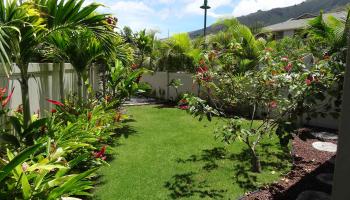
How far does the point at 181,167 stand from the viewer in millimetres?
5859

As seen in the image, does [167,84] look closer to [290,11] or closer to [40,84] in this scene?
[40,84]

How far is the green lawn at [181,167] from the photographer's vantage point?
483 cm

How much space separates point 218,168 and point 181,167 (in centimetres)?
68

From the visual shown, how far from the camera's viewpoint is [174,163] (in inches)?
240

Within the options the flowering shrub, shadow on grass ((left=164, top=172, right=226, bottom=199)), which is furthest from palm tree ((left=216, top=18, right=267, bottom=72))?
shadow on grass ((left=164, top=172, right=226, bottom=199))

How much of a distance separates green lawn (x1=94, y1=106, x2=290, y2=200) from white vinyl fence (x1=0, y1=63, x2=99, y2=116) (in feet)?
5.63

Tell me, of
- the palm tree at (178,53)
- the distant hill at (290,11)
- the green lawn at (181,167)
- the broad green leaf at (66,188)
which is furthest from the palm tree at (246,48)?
the distant hill at (290,11)

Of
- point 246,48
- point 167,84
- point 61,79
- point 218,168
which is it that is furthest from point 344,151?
point 167,84

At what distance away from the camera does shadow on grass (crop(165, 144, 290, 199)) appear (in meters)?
4.82

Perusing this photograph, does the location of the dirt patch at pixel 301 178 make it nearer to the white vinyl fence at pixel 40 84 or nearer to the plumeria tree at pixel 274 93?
the plumeria tree at pixel 274 93

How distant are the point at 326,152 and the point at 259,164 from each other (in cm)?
210

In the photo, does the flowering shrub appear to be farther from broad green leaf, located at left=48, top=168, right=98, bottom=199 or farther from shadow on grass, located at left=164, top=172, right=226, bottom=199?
shadow on grass, located at left=164, top=172, right=226, bottom=199

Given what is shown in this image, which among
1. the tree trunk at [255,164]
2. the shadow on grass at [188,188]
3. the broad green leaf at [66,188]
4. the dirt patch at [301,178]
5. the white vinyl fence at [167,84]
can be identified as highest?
the white vinyl fence at [167,84]

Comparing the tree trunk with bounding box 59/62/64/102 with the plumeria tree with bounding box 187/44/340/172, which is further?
the tree trunk with bounding box 59/62/64/102
